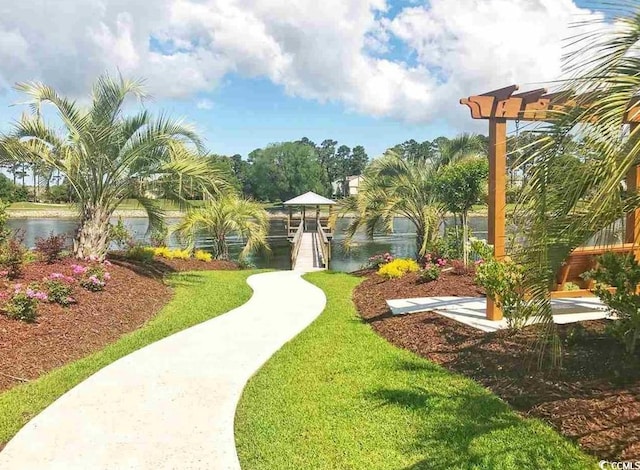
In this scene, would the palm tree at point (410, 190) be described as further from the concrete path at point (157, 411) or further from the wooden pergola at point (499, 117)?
the concrete path at point (157, 411)

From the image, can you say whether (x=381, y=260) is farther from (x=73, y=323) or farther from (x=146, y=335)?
(x=73, y=323)

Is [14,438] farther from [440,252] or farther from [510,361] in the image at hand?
[440,252]

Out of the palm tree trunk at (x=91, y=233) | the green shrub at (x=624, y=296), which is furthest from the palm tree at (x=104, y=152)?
the green shrub at (x=624, y=296)

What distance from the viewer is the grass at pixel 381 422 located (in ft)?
9.60

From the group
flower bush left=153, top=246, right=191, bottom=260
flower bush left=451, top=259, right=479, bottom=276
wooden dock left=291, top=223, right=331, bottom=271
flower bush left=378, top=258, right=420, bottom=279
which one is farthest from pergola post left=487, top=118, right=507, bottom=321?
wooden dock left=291, top=223, right=331, bottom=271

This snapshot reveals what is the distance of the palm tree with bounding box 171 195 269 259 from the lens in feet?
49.5

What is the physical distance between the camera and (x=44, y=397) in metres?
4.06

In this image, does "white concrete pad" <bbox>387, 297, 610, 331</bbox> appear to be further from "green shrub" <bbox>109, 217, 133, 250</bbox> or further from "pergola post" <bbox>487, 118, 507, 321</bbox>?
"green shrub" <bbox>109, 217, 133, 250</bbox>

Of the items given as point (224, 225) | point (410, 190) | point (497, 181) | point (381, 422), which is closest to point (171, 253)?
point (224, 225)

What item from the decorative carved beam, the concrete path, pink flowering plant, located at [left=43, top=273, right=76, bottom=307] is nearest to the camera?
the concrete path

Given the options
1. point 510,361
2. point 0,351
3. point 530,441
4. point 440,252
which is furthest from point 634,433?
point 440,252

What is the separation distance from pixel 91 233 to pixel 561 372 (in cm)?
772

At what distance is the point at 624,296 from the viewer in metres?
3.69

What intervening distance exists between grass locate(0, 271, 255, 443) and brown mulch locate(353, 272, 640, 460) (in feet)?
8.82
